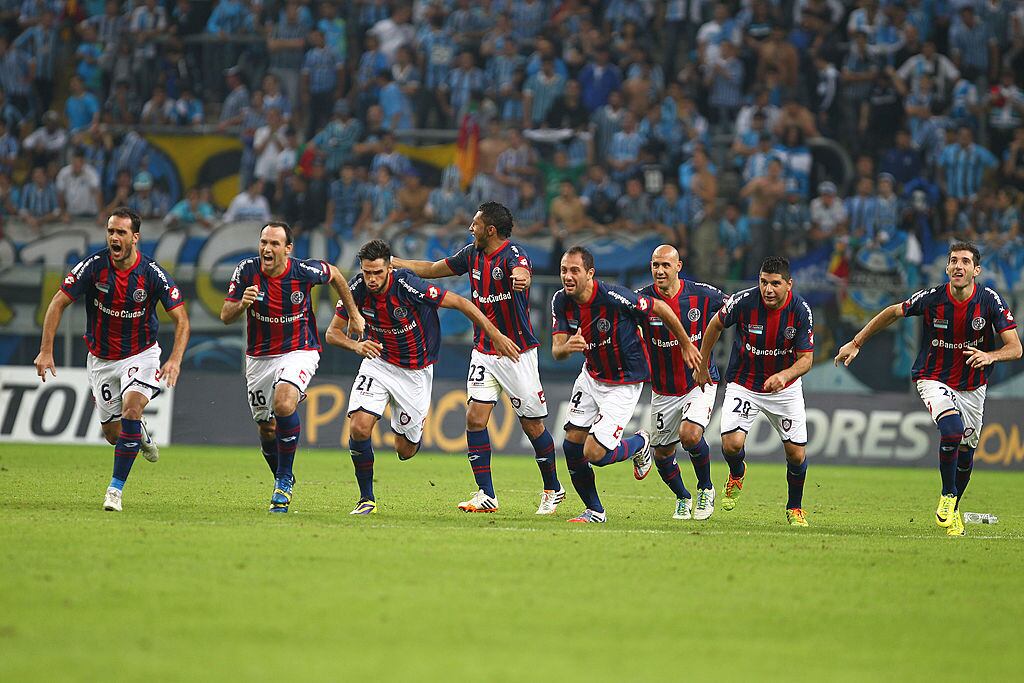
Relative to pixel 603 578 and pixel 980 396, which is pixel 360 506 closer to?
pixel 603 578

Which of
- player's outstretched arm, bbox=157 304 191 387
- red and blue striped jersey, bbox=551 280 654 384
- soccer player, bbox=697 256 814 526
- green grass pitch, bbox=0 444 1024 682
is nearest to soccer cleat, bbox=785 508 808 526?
soccer player, bbox=697 256 814 526

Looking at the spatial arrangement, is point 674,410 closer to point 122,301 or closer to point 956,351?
point 956,351

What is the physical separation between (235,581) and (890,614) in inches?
138

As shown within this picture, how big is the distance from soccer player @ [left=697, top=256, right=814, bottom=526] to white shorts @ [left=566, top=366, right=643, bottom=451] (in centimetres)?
70

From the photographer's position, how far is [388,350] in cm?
1152

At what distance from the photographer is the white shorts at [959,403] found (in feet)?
37.4

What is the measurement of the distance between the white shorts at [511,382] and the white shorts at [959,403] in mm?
3286

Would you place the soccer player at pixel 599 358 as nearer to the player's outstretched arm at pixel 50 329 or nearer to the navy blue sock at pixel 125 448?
the navy blue sock at pixel 125 448

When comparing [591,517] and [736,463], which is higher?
[736,463]

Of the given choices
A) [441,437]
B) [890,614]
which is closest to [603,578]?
[890,614]

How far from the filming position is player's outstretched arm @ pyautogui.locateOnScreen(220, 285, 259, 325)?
10688 mm

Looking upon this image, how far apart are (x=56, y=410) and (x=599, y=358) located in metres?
11.1

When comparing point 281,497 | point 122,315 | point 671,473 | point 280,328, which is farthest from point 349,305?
point 671,473

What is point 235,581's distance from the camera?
289 inches
